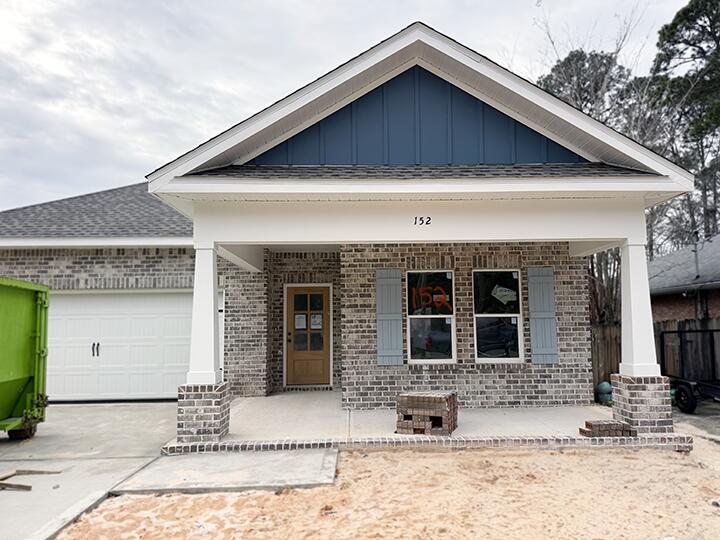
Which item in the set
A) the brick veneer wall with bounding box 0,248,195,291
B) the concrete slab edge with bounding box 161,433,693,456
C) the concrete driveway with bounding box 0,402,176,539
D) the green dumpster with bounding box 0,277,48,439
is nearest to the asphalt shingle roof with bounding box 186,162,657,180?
the green dumpster with bounding box 0,277,48,439

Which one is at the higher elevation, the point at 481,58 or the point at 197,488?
the point at 481,58

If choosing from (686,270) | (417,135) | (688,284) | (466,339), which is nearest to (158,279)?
(417,135)

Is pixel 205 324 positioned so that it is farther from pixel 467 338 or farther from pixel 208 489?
pixel 467 338

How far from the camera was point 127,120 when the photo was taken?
22.4 meters

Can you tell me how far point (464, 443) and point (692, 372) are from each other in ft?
20.6

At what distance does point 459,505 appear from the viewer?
179 inches

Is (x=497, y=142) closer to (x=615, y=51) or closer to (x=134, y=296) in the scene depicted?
(x=134, y=296)

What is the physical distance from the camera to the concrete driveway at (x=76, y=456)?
4375mm

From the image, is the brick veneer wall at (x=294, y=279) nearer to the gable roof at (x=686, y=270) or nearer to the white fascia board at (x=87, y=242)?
the white fascia board at (x=87, y=242)

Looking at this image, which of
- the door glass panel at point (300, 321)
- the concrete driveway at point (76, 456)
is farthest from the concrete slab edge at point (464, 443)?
the door glass panel at point (300, 321)

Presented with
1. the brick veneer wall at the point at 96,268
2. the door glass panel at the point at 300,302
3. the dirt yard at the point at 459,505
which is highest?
the brick veneer wall at the point at 96,268

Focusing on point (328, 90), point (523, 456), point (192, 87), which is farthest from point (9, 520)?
point (192, 87)

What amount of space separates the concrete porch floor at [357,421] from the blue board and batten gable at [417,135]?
12.4 feet

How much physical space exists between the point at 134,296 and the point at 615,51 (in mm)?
13406
